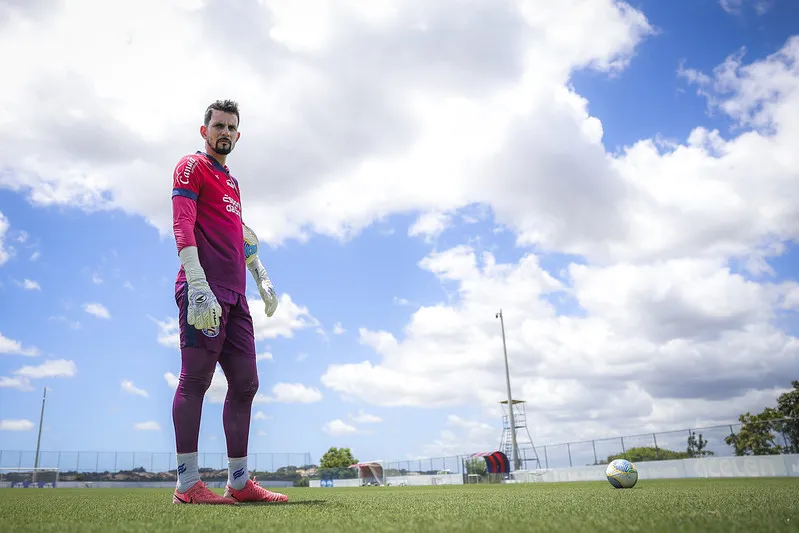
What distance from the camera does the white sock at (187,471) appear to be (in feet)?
11.6

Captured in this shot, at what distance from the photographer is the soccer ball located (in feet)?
23.7

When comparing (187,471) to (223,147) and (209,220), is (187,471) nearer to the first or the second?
(209,220)

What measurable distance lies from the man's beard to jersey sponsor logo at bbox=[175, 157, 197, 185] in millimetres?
307

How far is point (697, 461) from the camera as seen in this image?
19.7m

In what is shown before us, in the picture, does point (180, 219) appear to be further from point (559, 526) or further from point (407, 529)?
point (559, 526)

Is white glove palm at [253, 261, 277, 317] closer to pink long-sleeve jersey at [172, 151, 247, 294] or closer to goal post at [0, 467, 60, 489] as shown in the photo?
pink long-sleeve jersey at [172, 151, 247, 294]

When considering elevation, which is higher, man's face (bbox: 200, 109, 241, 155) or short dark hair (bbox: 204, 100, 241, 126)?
short dark hair (bbox: 204, 100, 241, 126)

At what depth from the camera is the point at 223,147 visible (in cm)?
430

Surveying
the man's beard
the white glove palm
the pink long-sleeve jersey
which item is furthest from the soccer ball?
the man's beard

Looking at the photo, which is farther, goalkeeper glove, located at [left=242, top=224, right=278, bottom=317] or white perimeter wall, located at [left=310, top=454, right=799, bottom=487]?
white perimeter wall, located at [left=310, top=454, right=799, bottom=487]

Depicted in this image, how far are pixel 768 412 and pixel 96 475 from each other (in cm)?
4591

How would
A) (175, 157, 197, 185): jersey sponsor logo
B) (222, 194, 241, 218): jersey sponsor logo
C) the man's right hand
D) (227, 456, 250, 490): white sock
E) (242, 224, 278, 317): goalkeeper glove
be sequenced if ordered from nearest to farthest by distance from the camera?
the man's right hand, (227, 456, 250, 490): white sock, (175, 157, 197, 185): jersey sponsor logo, (222, 194, 241, 218): jersey sponsor logo, (242, 224, 278, 317): goalkeeper glove

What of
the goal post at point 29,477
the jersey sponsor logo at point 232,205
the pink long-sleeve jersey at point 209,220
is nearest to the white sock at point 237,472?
the pink long-sleeve jersey at point 209,220

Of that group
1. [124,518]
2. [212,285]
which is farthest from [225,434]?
[124,518]
